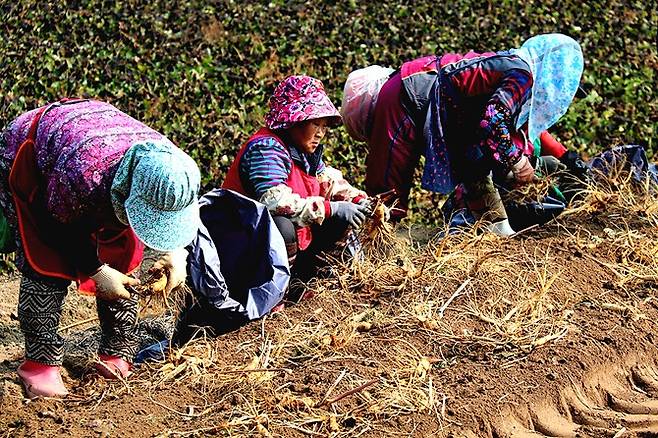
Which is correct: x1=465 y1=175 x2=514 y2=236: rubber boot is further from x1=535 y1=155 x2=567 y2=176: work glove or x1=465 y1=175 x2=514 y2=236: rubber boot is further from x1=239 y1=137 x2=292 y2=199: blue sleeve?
x1=239 y1=137 x2=292 y2=199: blue sleeve

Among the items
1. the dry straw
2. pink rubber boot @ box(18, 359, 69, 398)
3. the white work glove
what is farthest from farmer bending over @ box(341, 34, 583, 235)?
pink rubber boot @ box(18, 359, 69, 398)

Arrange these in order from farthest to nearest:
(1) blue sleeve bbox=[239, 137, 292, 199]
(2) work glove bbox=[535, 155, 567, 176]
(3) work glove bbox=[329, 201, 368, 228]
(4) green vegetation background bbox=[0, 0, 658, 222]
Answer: (4) green vegetation background bbox=[0, 0, 658, 222], (2) work glove bbox=[535, 155, 567, 176], (3) work glove bbox=[329, 201, 368, 228], (1) blue sleeve bbox=[239, 137, 292, 199]

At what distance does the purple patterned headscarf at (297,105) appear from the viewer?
4758 mm

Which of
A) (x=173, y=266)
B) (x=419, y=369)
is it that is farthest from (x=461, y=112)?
(x=173, y=266)

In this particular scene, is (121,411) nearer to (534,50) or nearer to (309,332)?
(309,332)

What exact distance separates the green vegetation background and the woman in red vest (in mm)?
2019

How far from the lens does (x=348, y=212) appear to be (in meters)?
4.86

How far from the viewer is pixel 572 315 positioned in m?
4.54

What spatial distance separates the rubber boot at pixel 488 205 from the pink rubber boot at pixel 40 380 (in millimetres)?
2423

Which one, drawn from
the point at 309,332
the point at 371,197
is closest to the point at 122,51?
the point at 371,197

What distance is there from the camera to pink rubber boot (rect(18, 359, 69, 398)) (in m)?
4.03

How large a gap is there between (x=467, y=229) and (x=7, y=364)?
8.12 feet

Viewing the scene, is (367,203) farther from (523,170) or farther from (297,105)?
(523,170)

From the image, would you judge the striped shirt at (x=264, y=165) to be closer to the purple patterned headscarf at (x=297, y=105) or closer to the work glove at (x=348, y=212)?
the purple patterned headscarf at (x=297, y=105)
